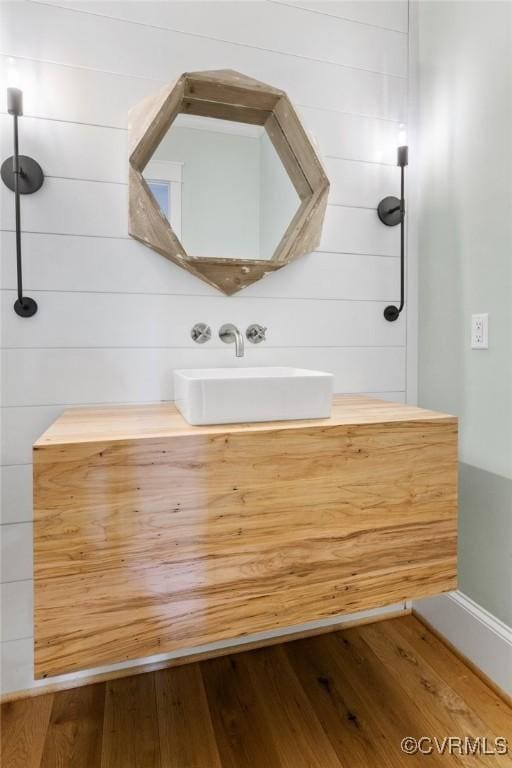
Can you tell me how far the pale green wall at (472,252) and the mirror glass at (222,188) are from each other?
571mm

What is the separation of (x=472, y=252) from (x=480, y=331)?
0.27 metres

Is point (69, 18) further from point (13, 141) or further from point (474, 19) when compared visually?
point (474, 19)

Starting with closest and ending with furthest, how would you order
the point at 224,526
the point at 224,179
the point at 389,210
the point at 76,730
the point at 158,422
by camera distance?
the point at 224,526
the point at 158,422
the point at 76,730
the point at 224,179
the point at 389,210

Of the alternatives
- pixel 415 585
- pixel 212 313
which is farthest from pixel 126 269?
pixel 415 585

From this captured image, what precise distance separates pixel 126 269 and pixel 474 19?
138 cm

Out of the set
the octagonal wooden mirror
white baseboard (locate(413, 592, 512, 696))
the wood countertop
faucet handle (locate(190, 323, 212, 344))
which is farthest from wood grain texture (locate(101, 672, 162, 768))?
the octagonal wooden mirror

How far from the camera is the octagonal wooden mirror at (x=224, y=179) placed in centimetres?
141

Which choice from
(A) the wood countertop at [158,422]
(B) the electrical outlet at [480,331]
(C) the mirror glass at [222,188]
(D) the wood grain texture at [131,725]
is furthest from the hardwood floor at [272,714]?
(C) the mirror glass at [222,188]

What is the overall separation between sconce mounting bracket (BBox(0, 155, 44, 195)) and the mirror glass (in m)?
0.32

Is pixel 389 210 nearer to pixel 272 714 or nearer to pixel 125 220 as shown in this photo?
pixel 125 220

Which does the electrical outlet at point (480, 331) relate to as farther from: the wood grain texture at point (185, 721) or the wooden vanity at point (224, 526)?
the wood grain texture at point (185, 721)

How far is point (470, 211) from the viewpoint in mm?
1479

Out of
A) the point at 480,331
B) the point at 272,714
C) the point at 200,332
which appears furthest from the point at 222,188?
the point at 272,714

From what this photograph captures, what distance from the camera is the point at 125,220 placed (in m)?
1.43
